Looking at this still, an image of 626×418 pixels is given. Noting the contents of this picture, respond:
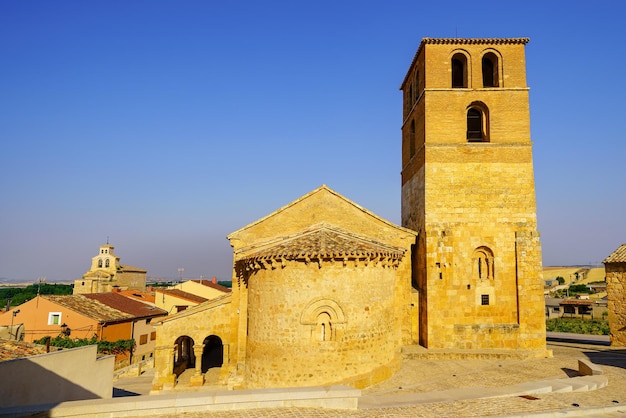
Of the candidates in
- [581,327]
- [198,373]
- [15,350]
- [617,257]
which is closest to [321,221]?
[198,373]

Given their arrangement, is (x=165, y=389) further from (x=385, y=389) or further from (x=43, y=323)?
(x=43, y=323)

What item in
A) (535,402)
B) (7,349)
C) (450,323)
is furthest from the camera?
(450,323)

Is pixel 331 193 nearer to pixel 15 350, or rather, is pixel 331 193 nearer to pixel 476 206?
pixel 476 206

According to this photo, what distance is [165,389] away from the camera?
1472 cm

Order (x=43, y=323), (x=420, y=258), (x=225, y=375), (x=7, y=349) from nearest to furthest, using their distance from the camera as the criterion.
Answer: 1. (x=7, y=349)
2. (x=225, y=375)
3. (x=420, y=258)
4. (x=43, y=323)

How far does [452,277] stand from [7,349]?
1507 cm

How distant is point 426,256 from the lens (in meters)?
16.6

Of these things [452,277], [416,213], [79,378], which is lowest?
[79,378]

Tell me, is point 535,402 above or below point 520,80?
below

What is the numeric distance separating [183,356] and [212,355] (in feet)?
4.82

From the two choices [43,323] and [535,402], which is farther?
[43,323]

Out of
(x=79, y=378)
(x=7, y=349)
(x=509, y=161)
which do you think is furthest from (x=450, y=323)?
(x=7, y=349)

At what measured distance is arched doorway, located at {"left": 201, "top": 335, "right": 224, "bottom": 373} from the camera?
18.6 m

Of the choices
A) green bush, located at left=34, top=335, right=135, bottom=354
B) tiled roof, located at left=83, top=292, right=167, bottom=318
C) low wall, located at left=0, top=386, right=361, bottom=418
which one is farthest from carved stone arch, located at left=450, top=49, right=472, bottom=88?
tiled roof, located at left=83, top=292, right=167, bottom=318
